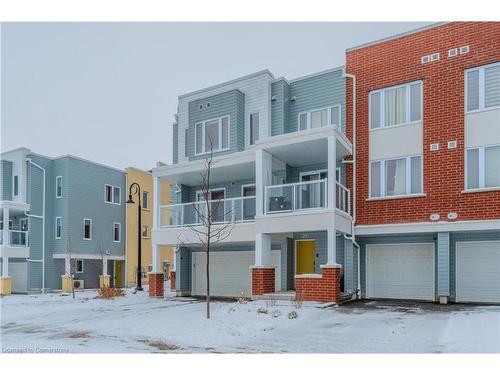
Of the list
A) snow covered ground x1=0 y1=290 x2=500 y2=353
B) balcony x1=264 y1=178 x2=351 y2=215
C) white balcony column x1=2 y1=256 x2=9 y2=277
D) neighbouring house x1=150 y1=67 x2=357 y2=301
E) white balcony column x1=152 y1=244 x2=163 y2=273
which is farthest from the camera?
white balcony column x1=2 y1=256 x2=9 y2=277

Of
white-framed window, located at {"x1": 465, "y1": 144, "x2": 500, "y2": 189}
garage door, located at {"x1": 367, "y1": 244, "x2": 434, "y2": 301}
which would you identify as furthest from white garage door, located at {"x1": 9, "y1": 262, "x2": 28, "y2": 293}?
white-framed window, located at {"x1": 465, "y1": 144, "x2": 500, "y2": 189}

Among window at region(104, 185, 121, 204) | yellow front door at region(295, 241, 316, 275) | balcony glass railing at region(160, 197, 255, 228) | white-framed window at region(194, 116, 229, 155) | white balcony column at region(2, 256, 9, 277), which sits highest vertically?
white-framed window at region(194, 116, 229, 155)

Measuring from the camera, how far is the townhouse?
13.8 m

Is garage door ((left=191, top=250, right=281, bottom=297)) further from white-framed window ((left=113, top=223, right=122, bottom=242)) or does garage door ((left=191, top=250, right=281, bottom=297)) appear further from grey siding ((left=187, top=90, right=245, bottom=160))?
white-framed window ((left=113, top=223, right=122, bottom=242))

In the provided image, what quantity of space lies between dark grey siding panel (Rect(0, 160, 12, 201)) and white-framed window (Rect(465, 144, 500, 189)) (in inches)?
897

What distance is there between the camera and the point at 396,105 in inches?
609

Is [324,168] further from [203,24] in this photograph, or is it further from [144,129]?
[203,24]

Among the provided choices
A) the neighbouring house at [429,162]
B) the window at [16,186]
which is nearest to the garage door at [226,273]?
the neighbouring house at [429,162]

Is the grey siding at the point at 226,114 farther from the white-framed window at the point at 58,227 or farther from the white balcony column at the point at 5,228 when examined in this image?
the white-framed window at the point at 58,227

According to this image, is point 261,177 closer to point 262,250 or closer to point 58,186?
point 262,250

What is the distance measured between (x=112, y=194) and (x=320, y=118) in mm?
16827

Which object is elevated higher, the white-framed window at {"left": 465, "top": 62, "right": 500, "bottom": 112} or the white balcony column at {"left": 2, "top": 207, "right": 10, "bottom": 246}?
the white-framed window at {"left": 465, "top": 62, "right": 500, "bottom": 112}

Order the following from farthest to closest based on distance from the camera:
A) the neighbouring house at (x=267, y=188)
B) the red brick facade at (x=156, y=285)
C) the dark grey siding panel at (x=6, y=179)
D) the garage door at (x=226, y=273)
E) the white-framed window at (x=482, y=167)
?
the dark grey siding panel at (x=6, y=179)
the garage door at (x=226, y=273)
the red brick facade at (x=156, y=285)
the neighbouring house at (x=267, y=188)
the white-framed window at (x=482, y=167)

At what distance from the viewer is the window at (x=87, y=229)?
2658cm
